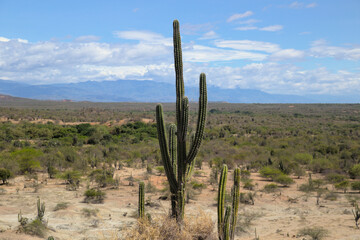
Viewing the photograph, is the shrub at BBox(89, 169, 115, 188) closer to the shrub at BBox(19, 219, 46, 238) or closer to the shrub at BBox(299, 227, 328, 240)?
the shrub at BBox(19, 219, 46, 238)

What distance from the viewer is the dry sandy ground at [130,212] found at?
9469 millimetres

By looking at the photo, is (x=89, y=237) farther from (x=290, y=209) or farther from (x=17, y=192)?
(x=290, y=209)

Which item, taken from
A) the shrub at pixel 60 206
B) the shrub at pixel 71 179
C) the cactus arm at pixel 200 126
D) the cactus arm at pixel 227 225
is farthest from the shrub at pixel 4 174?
the cactus arm at pixel 227 225

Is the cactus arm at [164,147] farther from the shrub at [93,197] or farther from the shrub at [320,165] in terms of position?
the shrub at [320,165]

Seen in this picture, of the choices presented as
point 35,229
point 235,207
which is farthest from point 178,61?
point 35,229

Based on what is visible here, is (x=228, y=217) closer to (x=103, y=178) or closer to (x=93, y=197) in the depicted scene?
(x=93, y=197)

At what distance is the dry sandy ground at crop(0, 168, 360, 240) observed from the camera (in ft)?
31.1

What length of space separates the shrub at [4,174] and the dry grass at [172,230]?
1051cm

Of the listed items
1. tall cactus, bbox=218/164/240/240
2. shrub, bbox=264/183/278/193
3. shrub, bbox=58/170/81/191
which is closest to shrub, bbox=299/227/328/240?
tall cactus, bbox=218/164/240/240

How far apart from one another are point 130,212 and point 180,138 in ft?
19.4

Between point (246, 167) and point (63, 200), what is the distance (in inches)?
475

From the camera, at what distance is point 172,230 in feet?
23.4

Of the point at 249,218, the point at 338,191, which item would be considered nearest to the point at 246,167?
the point at 338,191

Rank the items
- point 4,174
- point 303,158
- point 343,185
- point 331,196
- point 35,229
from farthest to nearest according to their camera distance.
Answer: point 303,158 → point 4,174 → point 343,185 → point 331,196 → point 35,229
